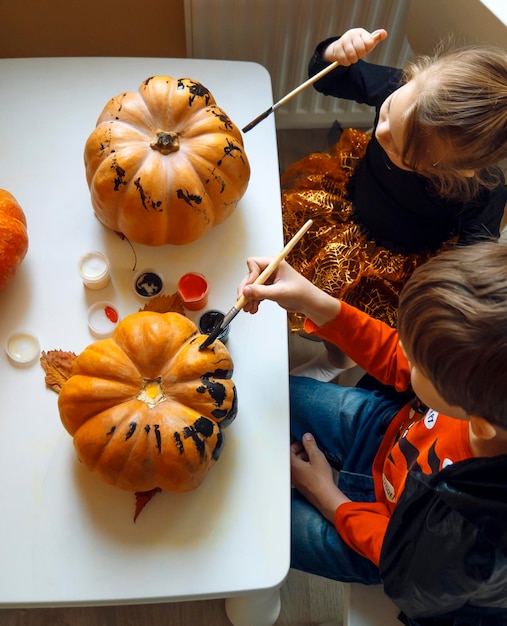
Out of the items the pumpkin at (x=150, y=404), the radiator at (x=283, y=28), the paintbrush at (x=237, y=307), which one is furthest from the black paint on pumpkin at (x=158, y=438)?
the radiator at (x=283, y=28)

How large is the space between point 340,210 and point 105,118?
1.80 ft

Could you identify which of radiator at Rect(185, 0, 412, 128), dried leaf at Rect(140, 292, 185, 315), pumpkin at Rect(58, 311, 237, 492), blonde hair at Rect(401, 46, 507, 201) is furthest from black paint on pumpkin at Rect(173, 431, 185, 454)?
radiator at Rect(185, 0, 412, 128)

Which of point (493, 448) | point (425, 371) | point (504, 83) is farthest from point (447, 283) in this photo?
point (504, 83)

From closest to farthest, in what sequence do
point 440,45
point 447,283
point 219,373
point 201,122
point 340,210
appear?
point 447,283
point 219,373
point 201,122
point 440,45
point 340,210

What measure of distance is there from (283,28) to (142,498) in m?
1.15

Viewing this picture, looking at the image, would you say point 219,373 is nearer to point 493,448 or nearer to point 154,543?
point 154,543

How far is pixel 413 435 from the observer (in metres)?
0.93

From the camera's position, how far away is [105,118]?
0.90 metres

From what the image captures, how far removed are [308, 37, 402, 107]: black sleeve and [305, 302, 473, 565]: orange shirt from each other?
477 millimetres

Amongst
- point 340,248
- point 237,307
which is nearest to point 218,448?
point 237,307

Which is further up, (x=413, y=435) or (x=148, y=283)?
(x=148, y=283)

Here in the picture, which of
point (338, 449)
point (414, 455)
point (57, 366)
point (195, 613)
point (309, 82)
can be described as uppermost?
point (309, 82)

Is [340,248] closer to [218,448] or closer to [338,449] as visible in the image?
[338,449]

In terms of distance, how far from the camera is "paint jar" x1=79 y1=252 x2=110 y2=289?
2.93 feet
